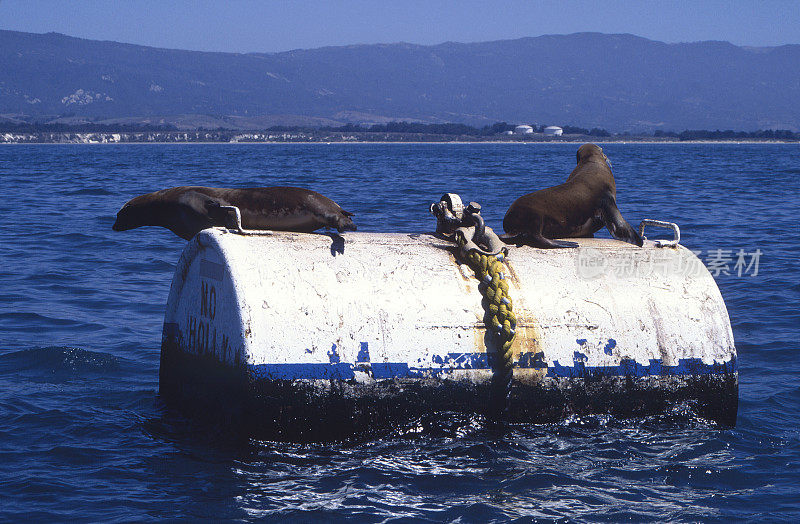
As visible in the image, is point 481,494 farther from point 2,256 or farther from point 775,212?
point 775,212

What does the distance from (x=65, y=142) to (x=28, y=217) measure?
168011 millimetres

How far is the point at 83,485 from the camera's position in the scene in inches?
214

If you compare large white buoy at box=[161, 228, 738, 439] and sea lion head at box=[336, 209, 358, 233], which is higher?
sea lion head at box=[336, 209, 358, 233]

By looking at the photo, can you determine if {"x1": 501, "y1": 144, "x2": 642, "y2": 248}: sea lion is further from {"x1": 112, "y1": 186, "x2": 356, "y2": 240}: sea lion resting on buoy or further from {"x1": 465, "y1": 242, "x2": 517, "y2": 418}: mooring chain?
{"x1": 112, "y1": 186, "x2": 356, "y2": 240}: sea lion resting on buoy

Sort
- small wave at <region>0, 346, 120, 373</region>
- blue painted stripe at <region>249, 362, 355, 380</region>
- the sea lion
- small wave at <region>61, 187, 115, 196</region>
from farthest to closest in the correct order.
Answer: small wave at <region>61, 187, 115, 196</region> → small wave at <region>0, 346, 120, 373</region> → the sea lion → blue painted stripe at <region>249, 362, 355, 380</region>

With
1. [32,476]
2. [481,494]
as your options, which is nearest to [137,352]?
[32,476]

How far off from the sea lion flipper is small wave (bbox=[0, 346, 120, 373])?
4428mm

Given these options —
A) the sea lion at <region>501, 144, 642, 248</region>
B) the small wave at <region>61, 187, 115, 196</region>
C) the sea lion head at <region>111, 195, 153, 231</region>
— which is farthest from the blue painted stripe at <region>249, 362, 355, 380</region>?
the small wave at <region>61, 187, 115, 196</region>

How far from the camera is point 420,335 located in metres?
5.55

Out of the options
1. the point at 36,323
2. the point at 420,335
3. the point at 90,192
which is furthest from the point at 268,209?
the point at 90,192

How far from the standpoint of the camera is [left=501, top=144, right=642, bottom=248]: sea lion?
6.69 m

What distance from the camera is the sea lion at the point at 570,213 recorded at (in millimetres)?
6688

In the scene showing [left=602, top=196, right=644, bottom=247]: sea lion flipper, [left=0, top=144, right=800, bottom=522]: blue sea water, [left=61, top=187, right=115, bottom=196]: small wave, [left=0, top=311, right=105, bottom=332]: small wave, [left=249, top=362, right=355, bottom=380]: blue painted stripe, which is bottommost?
[left=0, top=144, right=800, bottom=522]: blue sea water

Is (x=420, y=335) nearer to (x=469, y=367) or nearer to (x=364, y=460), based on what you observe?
(x=469, y=367)
